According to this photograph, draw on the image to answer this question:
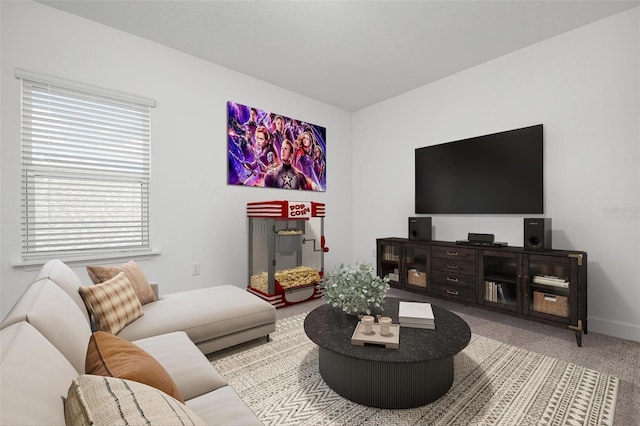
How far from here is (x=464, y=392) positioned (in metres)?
1.78

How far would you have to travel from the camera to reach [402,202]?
4.30m

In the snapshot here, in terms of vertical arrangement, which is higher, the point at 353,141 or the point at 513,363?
the point at 353,141

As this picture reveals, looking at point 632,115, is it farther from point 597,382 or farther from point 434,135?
point 597,382

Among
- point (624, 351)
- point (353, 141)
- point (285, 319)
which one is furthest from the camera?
point (353, 141)

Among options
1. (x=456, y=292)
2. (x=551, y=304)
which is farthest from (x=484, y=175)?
(x=551, y=304)

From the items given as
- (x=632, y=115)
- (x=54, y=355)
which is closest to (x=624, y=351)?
(x=632, y=115)

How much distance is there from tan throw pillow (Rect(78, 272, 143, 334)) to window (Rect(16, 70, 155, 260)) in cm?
110

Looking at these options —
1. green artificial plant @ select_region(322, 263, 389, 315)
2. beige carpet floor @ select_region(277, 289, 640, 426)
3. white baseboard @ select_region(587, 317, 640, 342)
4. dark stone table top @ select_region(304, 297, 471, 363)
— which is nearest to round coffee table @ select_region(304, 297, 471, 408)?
dark stone table top @ select_region(304, 297, 471, 363)

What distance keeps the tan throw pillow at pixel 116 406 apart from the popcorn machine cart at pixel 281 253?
274 cm

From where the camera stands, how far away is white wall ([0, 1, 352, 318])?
7.78 feet

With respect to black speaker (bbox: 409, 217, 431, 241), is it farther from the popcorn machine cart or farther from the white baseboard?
the white baseboard

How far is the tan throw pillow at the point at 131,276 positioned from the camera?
203 cm

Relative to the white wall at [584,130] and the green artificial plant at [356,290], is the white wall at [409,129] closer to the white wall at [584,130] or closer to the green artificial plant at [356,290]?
the white wall at [584,130]

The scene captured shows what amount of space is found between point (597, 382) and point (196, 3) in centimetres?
407
